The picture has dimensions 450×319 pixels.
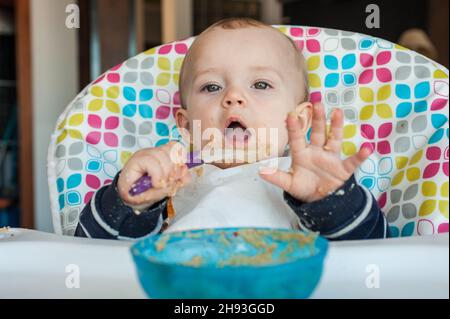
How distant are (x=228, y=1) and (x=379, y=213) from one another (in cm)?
287

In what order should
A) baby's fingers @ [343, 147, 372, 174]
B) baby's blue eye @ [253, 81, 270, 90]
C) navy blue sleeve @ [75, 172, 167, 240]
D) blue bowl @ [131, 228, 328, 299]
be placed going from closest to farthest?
blue bowl @ [131, 228, 328, 299] < baby's fingers @ [343, 147, 372, 174] < navy blue sleeve @ [75, 172, 167, 240] < baby's blue eye @ [253, 81, 270, 90]

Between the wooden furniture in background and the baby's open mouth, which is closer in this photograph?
the baby's open mouth

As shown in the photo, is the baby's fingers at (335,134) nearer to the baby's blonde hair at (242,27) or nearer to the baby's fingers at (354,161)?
the baby's fingers at (354,161)

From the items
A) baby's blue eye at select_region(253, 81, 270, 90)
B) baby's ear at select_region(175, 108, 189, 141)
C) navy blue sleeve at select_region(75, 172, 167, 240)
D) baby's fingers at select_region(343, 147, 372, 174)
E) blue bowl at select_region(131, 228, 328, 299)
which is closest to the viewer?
blue bowl at select_region(131, 228, 328, 299)

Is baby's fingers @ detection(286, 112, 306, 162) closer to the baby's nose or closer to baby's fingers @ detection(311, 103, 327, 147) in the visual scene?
baby's fingers @ detection(311, 103, 327, 147)

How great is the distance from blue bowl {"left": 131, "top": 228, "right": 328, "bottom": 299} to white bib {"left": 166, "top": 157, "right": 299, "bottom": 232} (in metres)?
0.23

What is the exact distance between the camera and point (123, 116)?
3.25ft

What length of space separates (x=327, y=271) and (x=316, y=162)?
17 cm

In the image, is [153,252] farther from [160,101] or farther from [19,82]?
[19,82]

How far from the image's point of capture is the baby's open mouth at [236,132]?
2.46ft

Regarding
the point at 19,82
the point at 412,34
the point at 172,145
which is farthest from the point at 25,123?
the point at 172,145

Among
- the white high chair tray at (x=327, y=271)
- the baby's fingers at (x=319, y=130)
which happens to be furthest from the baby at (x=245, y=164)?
the white high chair tray at (x=327, y=271)

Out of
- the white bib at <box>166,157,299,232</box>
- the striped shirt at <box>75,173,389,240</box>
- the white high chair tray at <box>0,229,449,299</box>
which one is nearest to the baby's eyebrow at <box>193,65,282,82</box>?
the white bib at <box>166,157,299,232</box>

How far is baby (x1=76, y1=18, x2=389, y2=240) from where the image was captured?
0.60m
